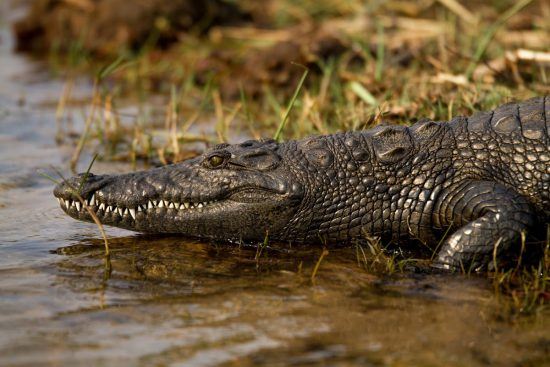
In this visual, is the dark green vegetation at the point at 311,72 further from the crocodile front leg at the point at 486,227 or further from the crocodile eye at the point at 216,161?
the crocodile eye at the point at 216,161

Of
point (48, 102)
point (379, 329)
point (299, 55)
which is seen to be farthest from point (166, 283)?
point (48, 102)

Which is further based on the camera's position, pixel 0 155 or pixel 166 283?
pixel 0 155

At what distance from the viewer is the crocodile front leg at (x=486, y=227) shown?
Result: 476 centimetres

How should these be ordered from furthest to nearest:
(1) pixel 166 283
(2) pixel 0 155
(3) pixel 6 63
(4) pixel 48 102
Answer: (3) pixel 6 63 < (4) pixel 48 102 < (2) pixel 0 155 < (1) pixel 166 283

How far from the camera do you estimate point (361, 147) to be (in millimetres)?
5270

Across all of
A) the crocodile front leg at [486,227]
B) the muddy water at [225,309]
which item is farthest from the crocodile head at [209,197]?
the crocodile front leg at [486,227]

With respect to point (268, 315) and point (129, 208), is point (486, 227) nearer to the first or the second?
point (268, 315)

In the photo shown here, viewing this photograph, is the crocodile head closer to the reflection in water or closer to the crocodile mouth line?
the crocodile mouth line

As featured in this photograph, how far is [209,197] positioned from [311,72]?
4.19 metres

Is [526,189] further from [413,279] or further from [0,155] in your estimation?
[0,155]

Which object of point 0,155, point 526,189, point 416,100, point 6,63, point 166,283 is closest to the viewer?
point 166,283

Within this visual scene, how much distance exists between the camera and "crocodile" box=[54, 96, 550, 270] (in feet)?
16.8

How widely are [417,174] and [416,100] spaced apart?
1.75 metres

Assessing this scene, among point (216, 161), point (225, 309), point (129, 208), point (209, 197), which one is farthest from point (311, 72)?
point (225, 309)
